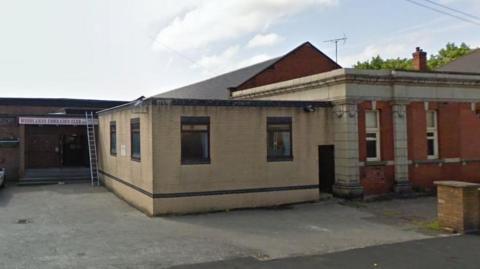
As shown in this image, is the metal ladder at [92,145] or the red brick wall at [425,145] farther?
the metal ladder at [92,145]

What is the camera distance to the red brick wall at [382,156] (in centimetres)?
1795

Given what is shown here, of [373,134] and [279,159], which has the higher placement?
[373,134]

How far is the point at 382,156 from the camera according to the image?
18.5 m

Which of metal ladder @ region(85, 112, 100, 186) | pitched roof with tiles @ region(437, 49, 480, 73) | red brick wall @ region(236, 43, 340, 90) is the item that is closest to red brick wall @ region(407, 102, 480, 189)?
red brick wall @ region(236, 43, 340, 90)

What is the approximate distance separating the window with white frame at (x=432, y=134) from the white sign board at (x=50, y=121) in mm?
16494

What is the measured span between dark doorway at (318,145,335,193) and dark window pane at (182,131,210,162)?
5197 mm

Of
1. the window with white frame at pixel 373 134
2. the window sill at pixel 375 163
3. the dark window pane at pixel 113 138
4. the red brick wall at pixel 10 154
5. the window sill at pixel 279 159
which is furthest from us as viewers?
the red brick wall at pixel 10 154

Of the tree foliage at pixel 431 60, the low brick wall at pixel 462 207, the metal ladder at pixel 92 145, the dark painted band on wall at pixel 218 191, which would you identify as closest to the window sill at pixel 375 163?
the dark painted band on wall at pixel 218 191

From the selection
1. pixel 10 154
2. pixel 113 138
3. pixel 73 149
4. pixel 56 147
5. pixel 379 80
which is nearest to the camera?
pixel 379 80

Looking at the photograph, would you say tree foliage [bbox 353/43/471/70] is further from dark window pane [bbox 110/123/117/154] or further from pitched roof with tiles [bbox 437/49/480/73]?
dark window pane [bbox 110/123/117/154]

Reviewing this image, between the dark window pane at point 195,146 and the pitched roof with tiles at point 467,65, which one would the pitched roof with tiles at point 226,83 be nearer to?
the dark window pane at point 195,146

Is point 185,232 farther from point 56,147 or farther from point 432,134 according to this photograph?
point 56,147

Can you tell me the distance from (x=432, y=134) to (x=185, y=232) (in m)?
12.4

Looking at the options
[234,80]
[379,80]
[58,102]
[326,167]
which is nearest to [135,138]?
[326,167]
